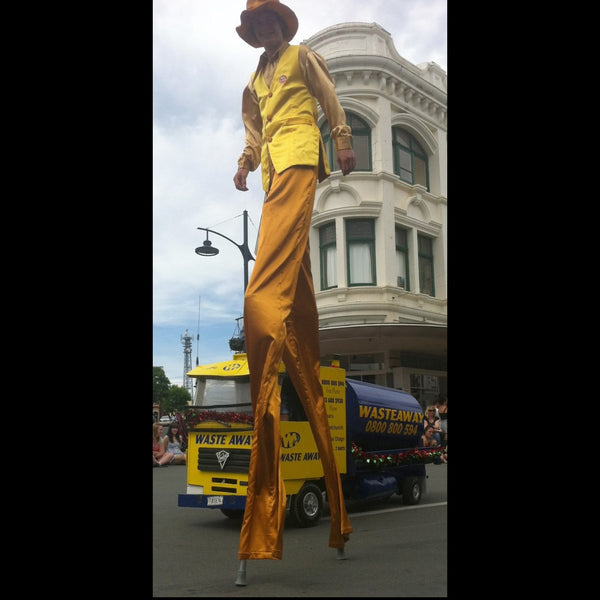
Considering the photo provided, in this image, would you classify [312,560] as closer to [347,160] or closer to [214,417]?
[347,160]

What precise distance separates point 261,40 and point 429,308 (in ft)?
8.16

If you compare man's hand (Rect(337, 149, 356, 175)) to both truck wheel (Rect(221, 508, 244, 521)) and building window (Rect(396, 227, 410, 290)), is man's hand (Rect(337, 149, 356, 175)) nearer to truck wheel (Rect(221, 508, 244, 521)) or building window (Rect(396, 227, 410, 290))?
building window (Rect(396, 227, 410, 290))

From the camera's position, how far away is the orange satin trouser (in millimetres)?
4875

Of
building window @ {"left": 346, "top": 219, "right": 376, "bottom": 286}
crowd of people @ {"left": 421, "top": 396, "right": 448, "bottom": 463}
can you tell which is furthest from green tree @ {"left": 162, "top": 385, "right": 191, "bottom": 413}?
crowd of people @ {"left": 421, "top": 396, "right": 448, "bottom": 463}

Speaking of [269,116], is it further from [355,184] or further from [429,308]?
[429,308]

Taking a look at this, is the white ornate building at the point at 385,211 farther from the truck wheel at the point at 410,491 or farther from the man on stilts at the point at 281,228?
the truck wheel at the point at 410,491

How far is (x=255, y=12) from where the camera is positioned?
523 cm

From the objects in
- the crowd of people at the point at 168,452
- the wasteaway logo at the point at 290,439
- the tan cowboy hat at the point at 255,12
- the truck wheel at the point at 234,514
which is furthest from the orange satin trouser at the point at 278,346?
the crowd of people at the point at 168,452

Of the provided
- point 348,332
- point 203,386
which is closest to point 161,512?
point 203,386

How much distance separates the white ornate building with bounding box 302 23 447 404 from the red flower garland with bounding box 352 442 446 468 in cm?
270

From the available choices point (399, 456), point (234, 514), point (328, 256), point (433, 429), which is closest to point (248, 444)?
point (234, 514)

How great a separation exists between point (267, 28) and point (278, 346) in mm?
2408
